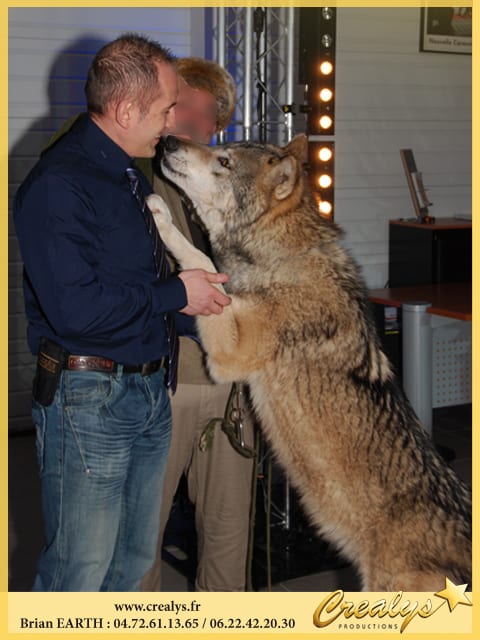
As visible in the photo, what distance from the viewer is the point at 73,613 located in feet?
8.07

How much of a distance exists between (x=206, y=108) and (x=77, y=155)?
1.01 meters

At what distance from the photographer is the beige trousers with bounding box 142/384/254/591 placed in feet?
10.2

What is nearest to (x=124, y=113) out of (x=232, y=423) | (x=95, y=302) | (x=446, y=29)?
(x=95, y=302)

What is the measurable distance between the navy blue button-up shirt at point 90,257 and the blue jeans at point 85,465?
11cm

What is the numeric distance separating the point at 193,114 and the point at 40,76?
364 centimetres

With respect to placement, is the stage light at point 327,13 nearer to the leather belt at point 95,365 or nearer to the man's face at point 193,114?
the man's face at point 193,114

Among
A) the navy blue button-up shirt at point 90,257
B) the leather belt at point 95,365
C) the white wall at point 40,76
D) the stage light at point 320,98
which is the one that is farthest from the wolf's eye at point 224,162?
the white wall at point 40,76

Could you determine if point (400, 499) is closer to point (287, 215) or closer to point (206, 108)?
point (287, 215)

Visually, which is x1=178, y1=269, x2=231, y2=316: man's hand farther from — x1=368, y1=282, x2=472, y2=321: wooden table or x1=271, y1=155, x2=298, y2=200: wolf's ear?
x1=368, y1=282, x2=472, y2=321: wooden table

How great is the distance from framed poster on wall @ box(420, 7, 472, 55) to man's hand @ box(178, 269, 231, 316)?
20.7ft

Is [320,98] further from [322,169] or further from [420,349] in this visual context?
[420,349]

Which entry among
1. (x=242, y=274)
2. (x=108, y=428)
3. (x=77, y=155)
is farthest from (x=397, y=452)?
(x=77, y=155)

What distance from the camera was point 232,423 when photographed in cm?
309

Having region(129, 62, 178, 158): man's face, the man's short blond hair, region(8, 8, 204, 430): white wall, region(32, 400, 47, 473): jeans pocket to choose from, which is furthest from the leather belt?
region(8, 8, 204, 430): white wall
